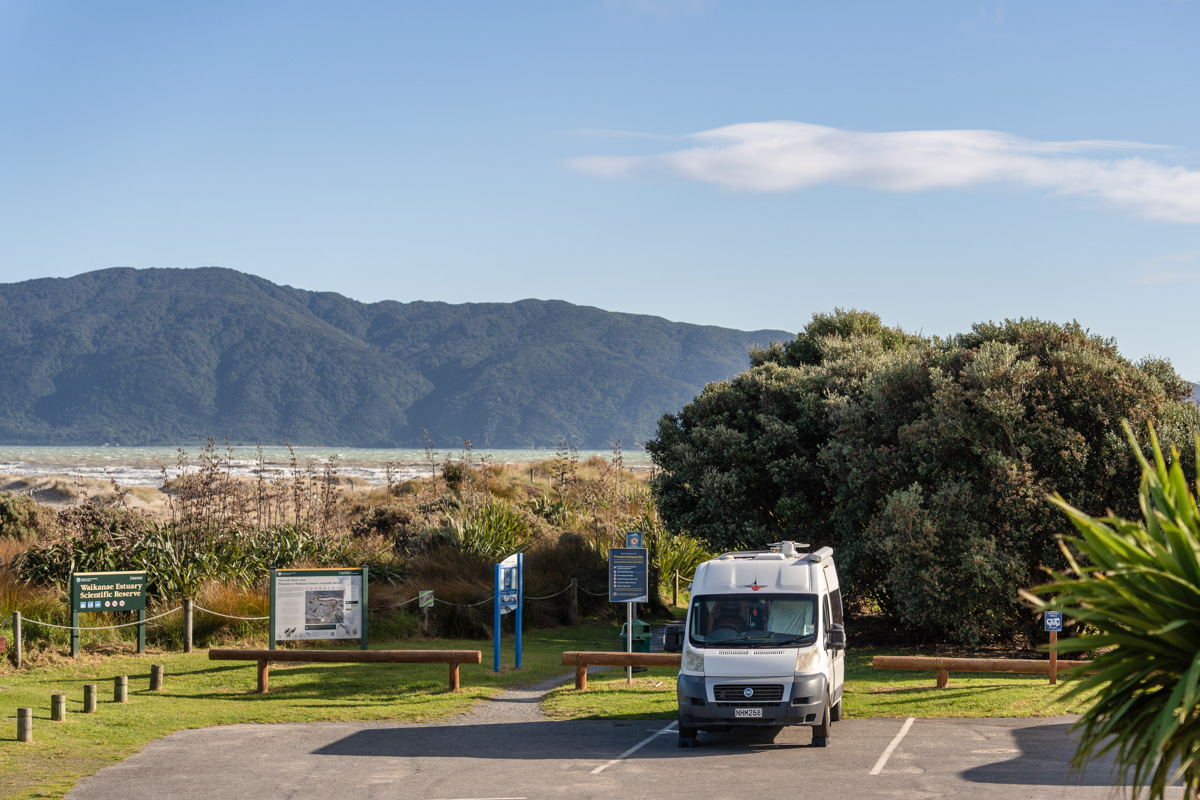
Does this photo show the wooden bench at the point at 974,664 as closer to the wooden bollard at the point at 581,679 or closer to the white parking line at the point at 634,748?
the white parking line at the point at 634,748

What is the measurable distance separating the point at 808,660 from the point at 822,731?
819mm

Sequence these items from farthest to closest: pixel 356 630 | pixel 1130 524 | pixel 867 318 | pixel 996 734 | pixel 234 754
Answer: pixel 867 318
pixel 356 630
pixel 996 734
pixel 234 754
pixel 1130 524

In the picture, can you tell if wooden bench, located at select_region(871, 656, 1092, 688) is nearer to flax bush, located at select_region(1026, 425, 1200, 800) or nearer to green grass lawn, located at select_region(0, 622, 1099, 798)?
green grass lawn, located at select_region(0, 622, 1099, 798)

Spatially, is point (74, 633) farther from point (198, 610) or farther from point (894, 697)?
point (894, 697)

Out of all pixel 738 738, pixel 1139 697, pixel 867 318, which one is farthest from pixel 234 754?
pixel 867 318

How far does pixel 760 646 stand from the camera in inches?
515

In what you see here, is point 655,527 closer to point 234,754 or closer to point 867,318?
point 867,318

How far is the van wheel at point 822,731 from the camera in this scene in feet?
41.6

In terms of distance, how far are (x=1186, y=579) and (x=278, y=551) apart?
20.4m

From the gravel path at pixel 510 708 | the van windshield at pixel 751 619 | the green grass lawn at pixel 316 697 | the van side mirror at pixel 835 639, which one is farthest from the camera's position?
the gravel path at pixel 510 708

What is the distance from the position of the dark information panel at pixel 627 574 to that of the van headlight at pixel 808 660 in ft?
19.6

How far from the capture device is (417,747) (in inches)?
511

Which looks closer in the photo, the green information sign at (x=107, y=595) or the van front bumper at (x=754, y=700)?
the van front bumper at (x=754, y=700)

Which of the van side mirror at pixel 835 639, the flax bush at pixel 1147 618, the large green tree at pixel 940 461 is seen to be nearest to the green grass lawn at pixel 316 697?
the large green tree at pixel 940 461
